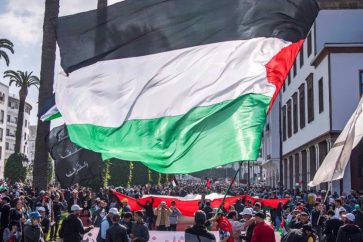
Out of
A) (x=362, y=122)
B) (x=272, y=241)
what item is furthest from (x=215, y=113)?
(x=362, y=122)

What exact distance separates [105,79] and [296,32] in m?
3.04

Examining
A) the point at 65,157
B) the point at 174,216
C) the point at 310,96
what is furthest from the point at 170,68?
the point at 310,96

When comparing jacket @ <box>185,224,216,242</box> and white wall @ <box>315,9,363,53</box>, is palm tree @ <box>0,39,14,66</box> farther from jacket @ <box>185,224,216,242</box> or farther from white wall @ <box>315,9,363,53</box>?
jacket @ <box>185,224,216,242</box>

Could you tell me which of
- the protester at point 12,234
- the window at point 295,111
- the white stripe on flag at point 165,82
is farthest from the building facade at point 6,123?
the white stripe on flag at point 165,82

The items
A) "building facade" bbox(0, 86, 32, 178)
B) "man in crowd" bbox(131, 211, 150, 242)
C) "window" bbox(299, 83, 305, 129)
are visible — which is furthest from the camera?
"building facade" bbox(0, 86, 32, 178)

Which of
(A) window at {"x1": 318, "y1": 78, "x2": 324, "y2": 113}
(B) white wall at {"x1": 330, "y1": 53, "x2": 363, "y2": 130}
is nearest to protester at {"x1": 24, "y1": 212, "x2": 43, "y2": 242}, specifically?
(B) white wall at {"x1": 330, "y1": 53, "x2": 363, "y2": 130}

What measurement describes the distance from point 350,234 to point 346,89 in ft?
81.4

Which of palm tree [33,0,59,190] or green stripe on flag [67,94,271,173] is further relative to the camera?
palm tree [33,0,59,190]

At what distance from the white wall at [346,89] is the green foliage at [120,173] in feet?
108

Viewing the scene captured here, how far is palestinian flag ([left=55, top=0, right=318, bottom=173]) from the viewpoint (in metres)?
8.84

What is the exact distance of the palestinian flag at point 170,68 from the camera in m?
8.84

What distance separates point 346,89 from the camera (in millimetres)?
35812

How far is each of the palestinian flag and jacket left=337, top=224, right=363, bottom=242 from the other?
4.63 meters

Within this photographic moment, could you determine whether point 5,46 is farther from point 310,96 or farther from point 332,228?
point 332,228
